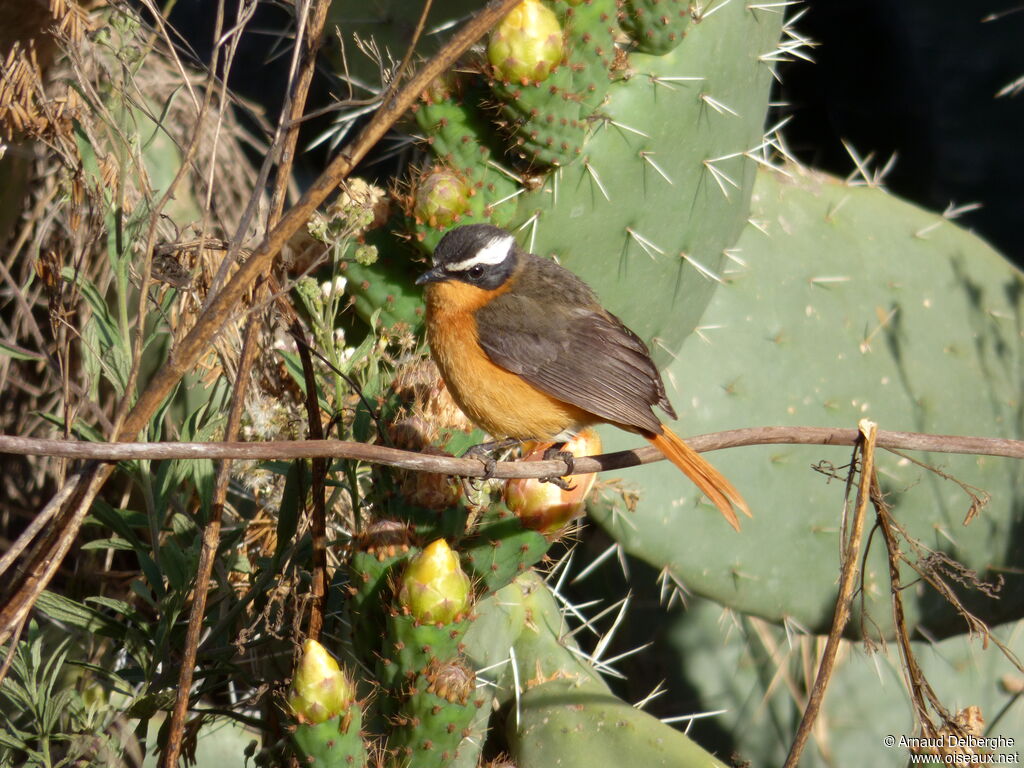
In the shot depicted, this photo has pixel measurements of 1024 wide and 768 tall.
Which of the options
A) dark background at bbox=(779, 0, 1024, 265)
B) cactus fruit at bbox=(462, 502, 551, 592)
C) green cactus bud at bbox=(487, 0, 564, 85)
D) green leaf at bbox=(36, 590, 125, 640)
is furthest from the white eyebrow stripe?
dark background at bbox=(779, 0, 1024, 265)

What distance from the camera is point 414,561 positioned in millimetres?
1840

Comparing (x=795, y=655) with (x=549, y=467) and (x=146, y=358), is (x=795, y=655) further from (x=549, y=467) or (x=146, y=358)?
(x=146, y=358)

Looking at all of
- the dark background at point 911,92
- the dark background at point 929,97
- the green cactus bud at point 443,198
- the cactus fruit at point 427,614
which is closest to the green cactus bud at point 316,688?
the cactus fruit at point 427,614

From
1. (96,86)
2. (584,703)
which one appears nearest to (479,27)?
(584,703)

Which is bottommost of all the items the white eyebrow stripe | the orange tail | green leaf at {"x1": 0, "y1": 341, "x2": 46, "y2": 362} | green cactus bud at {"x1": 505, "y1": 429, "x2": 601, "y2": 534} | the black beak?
the orange tail

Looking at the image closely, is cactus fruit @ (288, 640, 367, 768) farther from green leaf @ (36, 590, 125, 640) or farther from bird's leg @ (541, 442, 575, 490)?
green leaf @ (36, 590, 125, 640)

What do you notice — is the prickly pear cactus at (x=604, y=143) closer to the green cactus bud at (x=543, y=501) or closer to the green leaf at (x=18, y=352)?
the green cactus bud at (x=543, y=501)

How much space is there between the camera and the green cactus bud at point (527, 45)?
2.27 metres

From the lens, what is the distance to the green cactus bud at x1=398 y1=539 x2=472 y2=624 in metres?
1.82

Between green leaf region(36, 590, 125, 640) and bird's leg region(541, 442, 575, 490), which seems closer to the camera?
bird's leg region(541, 442, 575, 490)

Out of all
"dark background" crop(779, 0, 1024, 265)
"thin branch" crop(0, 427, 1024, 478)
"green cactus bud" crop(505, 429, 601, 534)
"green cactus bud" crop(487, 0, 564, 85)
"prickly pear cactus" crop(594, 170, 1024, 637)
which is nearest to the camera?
"thin branch" crop(0, 427, 1024, 478)

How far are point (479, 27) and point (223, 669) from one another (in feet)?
4.49

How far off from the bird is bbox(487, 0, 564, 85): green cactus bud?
35 centimetres

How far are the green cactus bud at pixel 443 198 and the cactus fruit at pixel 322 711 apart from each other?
1126 mm
